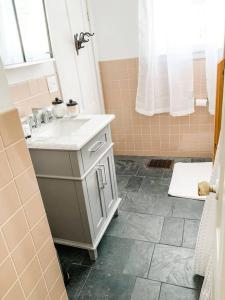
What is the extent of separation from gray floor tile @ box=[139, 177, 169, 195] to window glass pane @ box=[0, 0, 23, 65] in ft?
5.00

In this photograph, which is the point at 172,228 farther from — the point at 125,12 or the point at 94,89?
the point at 125,12

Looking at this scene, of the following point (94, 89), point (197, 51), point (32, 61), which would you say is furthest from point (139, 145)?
point (32, 61)

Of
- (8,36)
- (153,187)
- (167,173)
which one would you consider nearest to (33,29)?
(8,36)

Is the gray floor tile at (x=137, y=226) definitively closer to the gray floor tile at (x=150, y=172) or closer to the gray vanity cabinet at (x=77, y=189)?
the gray vanity cabinet at (x=77, y=189)

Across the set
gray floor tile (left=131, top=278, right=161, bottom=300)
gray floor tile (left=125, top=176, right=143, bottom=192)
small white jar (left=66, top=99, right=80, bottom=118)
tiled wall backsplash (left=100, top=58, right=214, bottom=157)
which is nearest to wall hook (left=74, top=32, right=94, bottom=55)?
tiled wall backsplash (left=100, top=58, right=214, bottom=157)

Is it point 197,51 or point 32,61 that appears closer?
point 32,61

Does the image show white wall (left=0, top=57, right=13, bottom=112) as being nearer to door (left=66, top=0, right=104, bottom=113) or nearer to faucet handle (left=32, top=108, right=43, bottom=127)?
faucet handle (left=32, top=108, right=43, bottom=127)

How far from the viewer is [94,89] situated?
271cm

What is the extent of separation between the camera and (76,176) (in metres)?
1.46

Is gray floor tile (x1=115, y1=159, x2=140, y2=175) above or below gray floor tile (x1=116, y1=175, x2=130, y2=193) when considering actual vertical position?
above

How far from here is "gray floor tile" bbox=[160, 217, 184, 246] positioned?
1794mm

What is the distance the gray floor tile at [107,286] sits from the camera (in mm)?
1466

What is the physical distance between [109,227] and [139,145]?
1.25 m

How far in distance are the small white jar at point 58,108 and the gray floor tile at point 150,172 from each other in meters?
1.16
